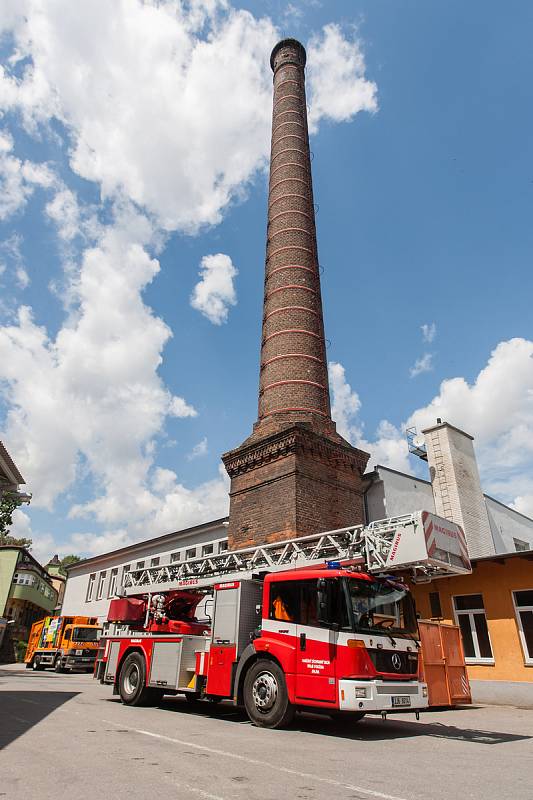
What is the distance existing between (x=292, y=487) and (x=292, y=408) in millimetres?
3056

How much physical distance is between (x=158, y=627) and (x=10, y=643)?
31.3 m

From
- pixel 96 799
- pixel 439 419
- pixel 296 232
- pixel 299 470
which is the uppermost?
pixel 296 232

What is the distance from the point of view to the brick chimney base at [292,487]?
13.7 m

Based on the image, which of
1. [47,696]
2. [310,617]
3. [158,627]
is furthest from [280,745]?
[47,696]

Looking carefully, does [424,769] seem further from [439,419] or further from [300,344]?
[439,419]

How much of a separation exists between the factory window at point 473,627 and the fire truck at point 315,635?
223 inches

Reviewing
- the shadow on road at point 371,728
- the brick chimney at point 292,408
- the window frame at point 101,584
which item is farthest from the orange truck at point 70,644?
the shadow on road at point 371,728

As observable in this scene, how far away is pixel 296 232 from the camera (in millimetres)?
19609

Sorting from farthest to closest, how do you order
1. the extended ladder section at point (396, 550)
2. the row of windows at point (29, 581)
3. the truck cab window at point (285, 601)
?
1. the row of windows at point (29, 581)
2. the extended ladder section at point (396, 550)
3. the truck cab window at point (285, 601)

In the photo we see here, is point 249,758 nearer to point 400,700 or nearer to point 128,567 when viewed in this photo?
point 400,700

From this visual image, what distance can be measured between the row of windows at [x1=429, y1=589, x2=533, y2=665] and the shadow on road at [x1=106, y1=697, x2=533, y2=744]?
14.6ft

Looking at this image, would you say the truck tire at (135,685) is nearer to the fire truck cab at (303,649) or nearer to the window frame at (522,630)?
the fire truck cab at (303,649)

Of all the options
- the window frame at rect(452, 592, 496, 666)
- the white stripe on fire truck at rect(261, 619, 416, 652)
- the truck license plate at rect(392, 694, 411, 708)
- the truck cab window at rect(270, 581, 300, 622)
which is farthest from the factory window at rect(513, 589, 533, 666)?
the truck cab window at rect(270, 581, 300, 622)

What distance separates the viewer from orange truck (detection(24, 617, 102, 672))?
853 inches
